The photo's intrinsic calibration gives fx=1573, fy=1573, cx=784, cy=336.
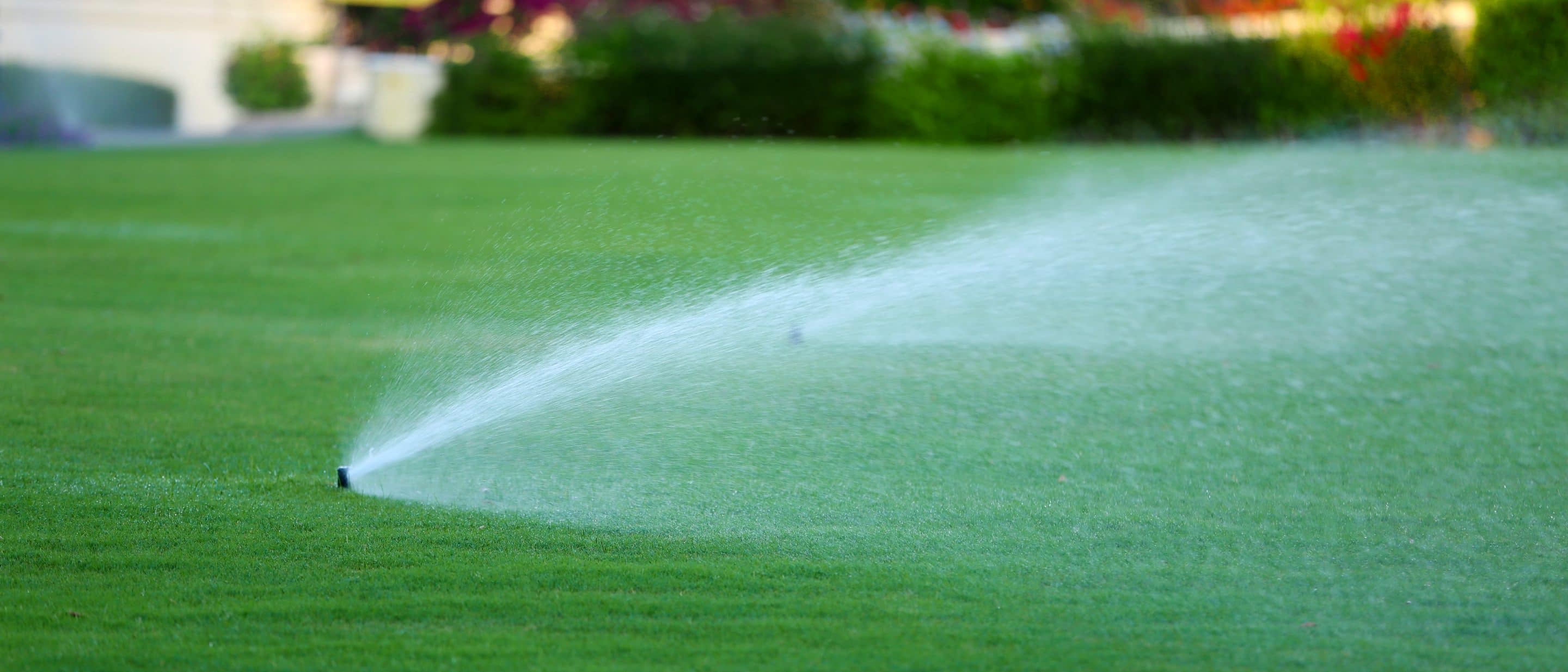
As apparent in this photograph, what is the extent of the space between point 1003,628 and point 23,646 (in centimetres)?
178

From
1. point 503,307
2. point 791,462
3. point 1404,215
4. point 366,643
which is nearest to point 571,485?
point 791,462

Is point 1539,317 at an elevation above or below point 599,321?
below

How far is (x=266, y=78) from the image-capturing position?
2402 centimetres

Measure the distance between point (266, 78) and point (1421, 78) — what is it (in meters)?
16.5

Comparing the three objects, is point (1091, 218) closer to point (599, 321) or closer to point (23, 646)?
point (599, 321)

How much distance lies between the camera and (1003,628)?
295 centimetres

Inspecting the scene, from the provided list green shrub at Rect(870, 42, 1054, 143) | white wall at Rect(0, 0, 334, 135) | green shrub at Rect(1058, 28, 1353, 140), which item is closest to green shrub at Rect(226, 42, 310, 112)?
white wall at Rect(0, 0, 334, 135)

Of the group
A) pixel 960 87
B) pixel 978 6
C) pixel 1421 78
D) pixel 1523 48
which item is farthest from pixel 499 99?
pixel 978 6

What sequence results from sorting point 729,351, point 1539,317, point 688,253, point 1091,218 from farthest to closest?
point 1091,218
point 688,253
point 1539,317
point 729,351

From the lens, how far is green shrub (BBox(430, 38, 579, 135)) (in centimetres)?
2019

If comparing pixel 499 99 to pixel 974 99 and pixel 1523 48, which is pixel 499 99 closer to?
pixel 974 99

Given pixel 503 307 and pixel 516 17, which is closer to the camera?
pixel 503 307

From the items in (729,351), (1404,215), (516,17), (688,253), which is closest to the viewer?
(729,351)

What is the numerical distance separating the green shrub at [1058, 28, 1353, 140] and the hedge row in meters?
0.02
